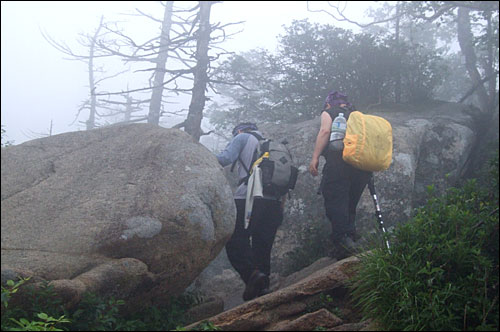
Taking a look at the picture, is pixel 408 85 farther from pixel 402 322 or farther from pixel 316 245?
pixel 402 322

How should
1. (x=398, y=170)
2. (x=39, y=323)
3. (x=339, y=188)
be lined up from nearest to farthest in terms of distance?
(x=39, y=323), (x=339, y=188), (x=398, y=170)

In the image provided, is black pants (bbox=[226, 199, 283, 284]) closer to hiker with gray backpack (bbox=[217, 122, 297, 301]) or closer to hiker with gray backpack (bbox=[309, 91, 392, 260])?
hiker with gray backpack (bbox=[217, 122, 297, 301])

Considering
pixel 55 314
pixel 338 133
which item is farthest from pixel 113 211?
pixel 338 133

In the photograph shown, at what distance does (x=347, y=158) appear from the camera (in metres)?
5.38

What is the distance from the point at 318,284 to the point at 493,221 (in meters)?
1.74

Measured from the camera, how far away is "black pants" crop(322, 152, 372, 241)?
551 cm

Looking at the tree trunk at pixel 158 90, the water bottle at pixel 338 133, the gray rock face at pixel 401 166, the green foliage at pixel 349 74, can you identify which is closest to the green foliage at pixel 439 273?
the water bottle at pixel 338 133

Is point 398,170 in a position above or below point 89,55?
below

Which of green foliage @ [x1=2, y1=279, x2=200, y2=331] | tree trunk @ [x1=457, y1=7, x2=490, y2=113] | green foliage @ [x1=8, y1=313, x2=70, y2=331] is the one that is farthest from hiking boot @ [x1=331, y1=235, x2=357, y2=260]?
tree trunk @ [x1=457, y1=7, x2=490, y2=113]

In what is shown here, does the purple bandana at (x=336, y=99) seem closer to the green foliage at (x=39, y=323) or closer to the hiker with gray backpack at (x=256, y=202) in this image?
the hiker with gray backpack at (x=256, y=202)

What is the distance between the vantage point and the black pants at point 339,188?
551cm

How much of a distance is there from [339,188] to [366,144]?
671 millimetres

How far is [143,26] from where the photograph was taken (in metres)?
147

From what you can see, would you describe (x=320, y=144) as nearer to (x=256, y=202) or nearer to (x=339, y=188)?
(x=339, y=188)
